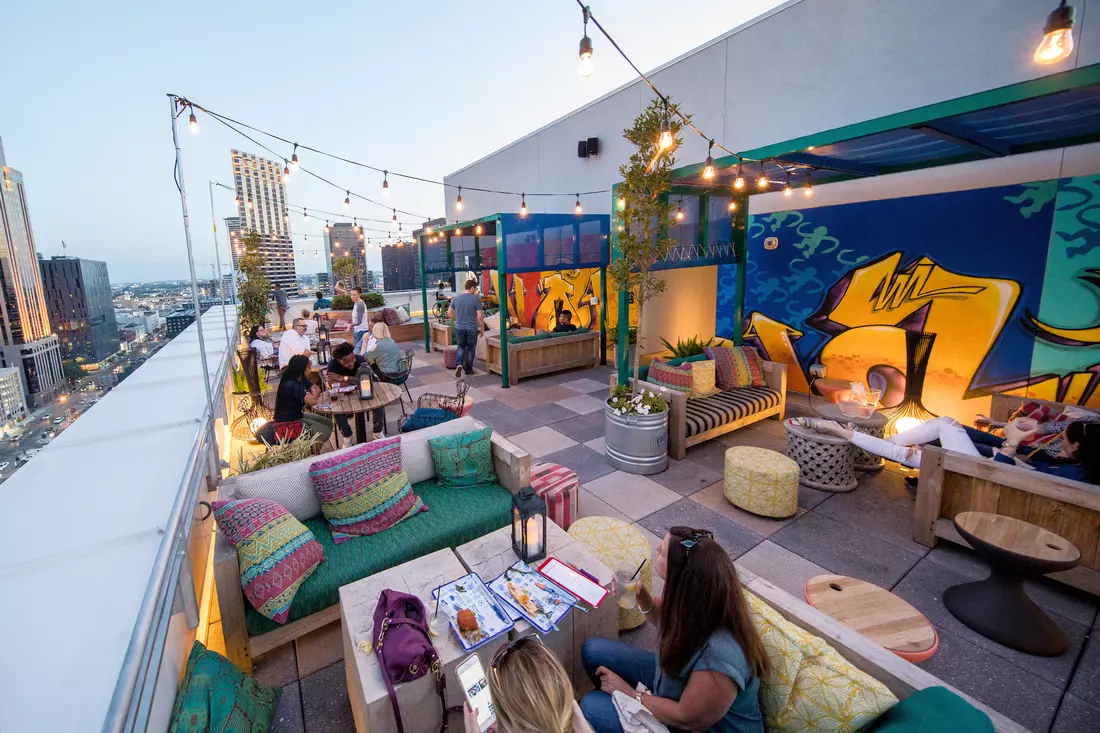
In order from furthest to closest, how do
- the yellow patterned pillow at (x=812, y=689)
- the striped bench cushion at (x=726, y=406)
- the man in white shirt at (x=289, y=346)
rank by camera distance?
the man in white shirt at (x=289, y=346)
the striped bench cushion at (x=726, y=406)
the yellow patterned pillow at (x=812, y=689)

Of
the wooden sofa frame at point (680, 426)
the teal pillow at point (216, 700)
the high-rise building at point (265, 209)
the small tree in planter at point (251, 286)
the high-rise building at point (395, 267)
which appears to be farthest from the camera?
the high-rise building at point (395, 267)

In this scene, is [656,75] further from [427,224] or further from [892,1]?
[427,224]

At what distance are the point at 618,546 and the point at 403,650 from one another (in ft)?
5.09

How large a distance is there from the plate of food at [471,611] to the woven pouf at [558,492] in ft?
4.60

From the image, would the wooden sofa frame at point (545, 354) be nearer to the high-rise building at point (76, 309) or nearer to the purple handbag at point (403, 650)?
the high-rise building at point (76, 309)

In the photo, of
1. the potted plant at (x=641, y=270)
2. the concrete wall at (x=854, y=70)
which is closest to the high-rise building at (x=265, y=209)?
the concrete wall at (x=854, y=70)

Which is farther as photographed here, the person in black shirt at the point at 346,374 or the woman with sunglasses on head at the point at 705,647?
the person in black shirt at the point at 346,374

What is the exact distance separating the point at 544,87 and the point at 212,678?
12.9 meters

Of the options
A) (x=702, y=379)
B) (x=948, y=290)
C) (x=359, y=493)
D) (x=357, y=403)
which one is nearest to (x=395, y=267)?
(x=357, y=403)

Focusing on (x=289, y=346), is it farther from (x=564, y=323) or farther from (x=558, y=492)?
(x=558, y=492)

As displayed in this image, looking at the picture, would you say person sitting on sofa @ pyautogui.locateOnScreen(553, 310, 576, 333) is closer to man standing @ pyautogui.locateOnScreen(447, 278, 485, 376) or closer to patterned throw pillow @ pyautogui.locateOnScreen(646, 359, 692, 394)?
man standing @ pyautogui.locateOnScreen(447, 278, 485, 376)

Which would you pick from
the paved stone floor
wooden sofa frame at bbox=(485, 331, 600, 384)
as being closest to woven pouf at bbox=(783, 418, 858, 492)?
the paved stone floor

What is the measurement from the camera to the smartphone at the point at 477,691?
1.38 m

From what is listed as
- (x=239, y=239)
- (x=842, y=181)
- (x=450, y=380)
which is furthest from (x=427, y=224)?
(x=842, y=181)
